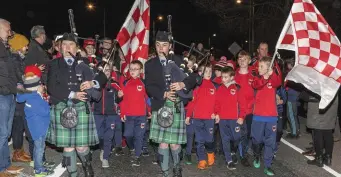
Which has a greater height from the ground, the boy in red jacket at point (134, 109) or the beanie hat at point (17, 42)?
the beanie hat at point (17, 42)

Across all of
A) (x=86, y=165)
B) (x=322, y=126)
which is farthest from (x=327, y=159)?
(x=86, y=165)

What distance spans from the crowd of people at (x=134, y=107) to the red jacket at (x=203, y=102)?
17mm

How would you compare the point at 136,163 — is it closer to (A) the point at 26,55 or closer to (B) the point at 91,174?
(B) the point at 91,174

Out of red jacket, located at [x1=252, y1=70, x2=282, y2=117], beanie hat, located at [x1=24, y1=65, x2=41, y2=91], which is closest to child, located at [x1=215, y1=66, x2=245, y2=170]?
red jacket, located at [x1=252, y1=70, x2=282, y2=117]

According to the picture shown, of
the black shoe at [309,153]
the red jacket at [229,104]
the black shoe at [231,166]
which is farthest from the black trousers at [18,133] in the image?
the black shoe at [309,153]

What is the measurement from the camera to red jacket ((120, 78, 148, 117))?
7113mm

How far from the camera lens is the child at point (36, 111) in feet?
19.2

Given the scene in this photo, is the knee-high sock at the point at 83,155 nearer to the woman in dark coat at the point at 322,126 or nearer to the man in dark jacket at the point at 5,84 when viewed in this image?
the man in dark jacket at the point at 5,84

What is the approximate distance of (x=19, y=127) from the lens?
23.2 ft

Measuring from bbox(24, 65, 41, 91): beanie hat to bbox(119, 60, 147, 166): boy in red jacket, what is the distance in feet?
5.33

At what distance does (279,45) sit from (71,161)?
3.29 metres

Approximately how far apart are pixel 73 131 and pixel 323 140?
402 cm

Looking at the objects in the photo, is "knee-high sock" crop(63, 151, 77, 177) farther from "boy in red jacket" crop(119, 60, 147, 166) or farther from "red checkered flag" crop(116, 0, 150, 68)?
"red checkered flag" crop(116, 0, 150, 68)

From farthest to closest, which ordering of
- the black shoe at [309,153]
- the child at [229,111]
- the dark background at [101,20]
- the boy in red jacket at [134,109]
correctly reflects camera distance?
the dark background at [101,20], the black shoe at [309,153], the boy in red jacket at [134,109], the child at [229,111]
